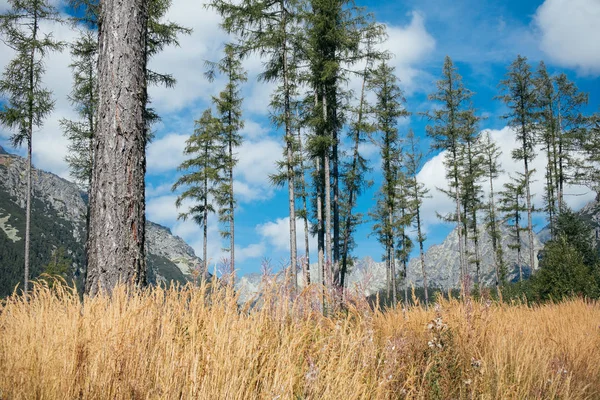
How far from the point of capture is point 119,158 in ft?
13.3

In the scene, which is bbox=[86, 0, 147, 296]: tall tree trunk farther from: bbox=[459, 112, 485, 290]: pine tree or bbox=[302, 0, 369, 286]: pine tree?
bbox=[459, 112, 485, 290]: pine tree

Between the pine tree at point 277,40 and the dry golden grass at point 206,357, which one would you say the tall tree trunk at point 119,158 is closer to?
the dry golden grass at point 206,357

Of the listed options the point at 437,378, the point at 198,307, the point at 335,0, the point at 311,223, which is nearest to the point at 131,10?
the point at 198,307

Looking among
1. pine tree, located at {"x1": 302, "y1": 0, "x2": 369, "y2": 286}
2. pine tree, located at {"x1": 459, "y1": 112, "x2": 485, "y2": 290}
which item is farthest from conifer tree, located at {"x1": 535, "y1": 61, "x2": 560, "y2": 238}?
pine tree, located at {"x1": 302, "y1": 0, "x2": 369, "y2": 286}

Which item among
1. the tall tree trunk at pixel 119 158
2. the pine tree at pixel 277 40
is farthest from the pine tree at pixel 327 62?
the tall tree trunk at pixel 119 158

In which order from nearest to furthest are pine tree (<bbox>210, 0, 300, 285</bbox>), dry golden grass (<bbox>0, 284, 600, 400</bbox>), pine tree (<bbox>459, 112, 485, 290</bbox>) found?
dry golden grass (<bbox>0, 284, 600, 400</bbox>)
pine tree (<bbox>210, 0, 300, 285</bbox>)
pine tree (<bbox>459, 112, 485, 290</bbox>)

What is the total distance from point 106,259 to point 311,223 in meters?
19.3

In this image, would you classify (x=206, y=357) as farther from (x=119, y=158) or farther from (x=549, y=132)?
(x=549, y=132)

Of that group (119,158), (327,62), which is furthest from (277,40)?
(119,158)

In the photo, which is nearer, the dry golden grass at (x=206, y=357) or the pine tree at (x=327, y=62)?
the dry golden grass at (x=206, y=357)

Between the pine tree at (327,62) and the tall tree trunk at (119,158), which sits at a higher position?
the pine tree at (327,62)

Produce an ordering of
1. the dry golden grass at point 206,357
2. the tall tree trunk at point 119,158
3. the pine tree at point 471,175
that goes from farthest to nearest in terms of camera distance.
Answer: the pine tree at point 471,175, the tall tree trunk at point 119,158, the dry golden grass at point 206,357

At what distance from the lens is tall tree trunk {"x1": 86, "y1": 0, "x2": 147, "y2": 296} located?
3.94 metres

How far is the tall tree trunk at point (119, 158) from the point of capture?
394 cm
